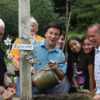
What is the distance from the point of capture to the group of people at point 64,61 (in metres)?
2.27

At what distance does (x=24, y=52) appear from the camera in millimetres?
2152

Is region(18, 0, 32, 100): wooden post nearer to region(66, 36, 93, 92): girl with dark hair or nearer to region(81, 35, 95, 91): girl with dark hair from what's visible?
region(66, 36, 93, 92): girl with dark hair

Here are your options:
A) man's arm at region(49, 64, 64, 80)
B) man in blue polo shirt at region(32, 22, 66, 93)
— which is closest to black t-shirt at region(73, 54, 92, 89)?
man in blue polo shirt at region(32, 22, 66, 93)

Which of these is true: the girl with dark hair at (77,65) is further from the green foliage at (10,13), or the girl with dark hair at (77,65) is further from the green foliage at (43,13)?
the green foliage at (10,13)

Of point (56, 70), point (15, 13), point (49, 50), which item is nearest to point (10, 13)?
point (15, 13)

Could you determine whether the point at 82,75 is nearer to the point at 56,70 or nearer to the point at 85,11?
the point at 56,70

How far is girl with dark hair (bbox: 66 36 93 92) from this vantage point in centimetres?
318

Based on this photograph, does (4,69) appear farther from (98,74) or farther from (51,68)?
(98,74)

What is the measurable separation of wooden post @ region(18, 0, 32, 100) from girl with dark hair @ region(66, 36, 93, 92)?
1.06 metres

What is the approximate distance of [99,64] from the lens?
212cm

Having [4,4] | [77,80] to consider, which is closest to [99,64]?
[77,80]

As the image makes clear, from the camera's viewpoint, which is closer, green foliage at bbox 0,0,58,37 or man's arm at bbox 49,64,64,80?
man's arm at bbox 49,64,64,80

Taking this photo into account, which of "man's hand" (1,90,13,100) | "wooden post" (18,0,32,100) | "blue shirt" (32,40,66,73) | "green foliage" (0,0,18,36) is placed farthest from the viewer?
"green foliage" (0,0,18,36)

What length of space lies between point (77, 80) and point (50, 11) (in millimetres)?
5642
